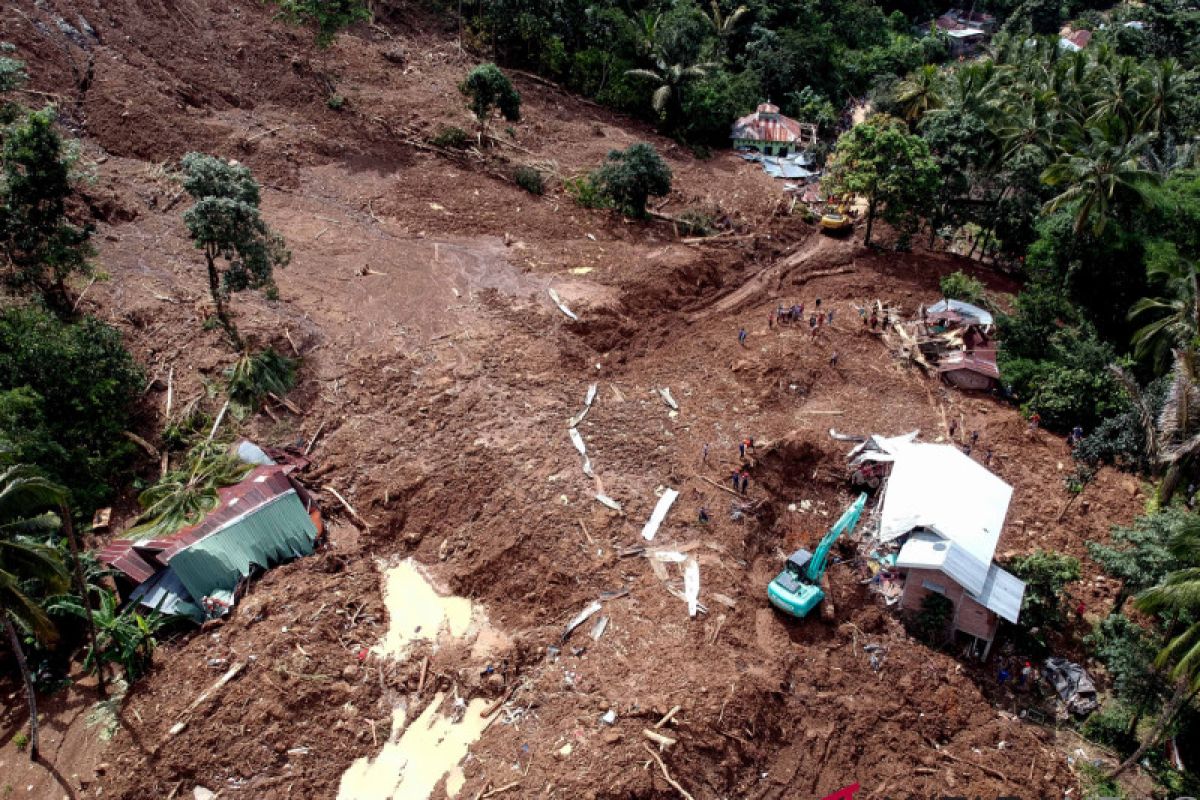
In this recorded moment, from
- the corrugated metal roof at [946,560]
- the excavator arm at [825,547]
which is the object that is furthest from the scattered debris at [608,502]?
the corrugated metal roof at [946,560]

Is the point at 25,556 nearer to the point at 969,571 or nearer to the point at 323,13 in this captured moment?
the point at 969,571

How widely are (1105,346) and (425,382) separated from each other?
25.3m

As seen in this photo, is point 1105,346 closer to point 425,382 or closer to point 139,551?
point 425,382

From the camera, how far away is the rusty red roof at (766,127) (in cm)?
4716

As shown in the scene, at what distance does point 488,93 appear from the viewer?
37.9 meters

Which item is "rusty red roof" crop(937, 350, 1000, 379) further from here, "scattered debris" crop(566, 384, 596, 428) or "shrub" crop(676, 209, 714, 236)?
"scattered debris" crop(566, 384, 596, 428)

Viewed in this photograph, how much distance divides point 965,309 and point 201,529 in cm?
2893

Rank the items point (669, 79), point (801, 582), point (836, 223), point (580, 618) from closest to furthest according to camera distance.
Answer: point (580, 618) < point (801, 582) < point (836, 223) < point (669, 79)

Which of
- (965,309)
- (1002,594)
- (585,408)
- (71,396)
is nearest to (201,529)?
(71,396)

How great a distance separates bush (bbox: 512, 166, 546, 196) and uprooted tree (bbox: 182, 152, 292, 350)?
1502 cm

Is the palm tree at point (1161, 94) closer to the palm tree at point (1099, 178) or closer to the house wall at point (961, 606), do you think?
the palm tree at point (1099, 178)

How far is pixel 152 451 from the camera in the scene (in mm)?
23281

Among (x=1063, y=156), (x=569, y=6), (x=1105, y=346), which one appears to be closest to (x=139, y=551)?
(x=1105, y=346)

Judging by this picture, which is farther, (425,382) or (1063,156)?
(1063,156)
